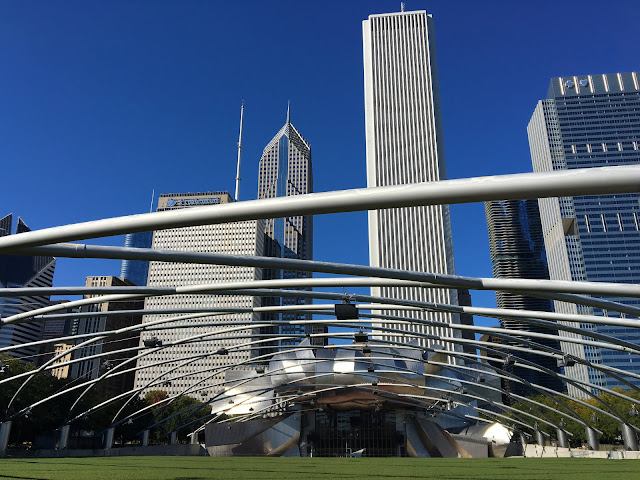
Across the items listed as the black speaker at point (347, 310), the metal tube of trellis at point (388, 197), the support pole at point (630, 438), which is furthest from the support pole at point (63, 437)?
the support pole at point (630, 438)

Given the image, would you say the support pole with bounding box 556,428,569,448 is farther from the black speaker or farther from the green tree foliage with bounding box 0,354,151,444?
the green tree foliage with bounding box 0,354,151,444

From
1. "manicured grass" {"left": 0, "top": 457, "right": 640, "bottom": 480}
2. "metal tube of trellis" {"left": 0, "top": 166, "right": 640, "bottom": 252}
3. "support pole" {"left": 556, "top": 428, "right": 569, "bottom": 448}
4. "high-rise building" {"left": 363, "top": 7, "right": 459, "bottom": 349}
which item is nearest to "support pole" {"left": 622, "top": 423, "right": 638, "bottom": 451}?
"support pole" {"left": 556, "top": 428, "right": 569, "bottom": 448}

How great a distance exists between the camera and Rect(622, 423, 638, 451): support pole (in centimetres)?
3900

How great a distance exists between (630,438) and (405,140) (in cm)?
12707

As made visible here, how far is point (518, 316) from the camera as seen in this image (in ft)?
62.6

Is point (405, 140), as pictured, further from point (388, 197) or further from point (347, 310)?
point (388, 197)

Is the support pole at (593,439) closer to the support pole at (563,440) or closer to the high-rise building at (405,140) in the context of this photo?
the support pole at (563,440)

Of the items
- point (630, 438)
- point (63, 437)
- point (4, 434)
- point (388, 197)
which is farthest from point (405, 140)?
point (388, 197)

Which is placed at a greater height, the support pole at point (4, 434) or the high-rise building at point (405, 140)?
the high-rise building at point (405, 140)

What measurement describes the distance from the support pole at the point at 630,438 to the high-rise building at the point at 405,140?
98.8 m

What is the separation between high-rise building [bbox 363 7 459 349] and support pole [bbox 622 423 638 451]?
98.8m

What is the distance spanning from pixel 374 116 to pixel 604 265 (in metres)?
103

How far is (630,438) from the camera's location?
39188 millimetres

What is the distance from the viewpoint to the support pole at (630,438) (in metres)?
39.0
